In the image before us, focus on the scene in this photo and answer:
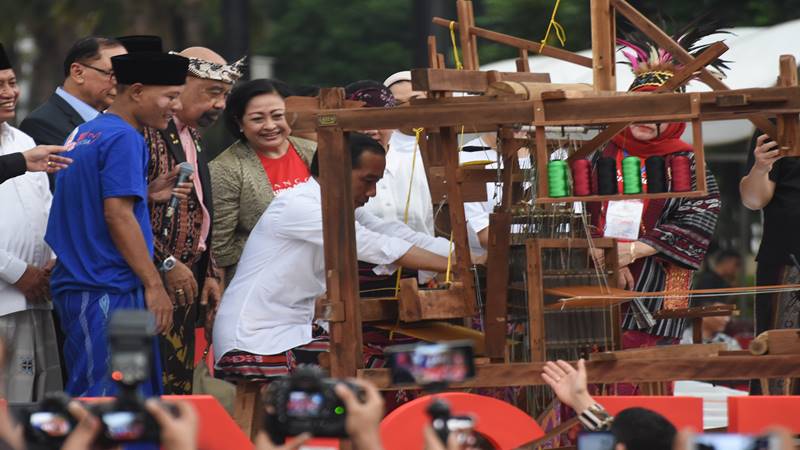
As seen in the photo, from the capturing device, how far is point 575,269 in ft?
21.6

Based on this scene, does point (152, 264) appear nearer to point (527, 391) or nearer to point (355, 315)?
point (355, 315)

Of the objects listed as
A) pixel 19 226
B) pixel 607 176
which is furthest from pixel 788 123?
pixel 19 226

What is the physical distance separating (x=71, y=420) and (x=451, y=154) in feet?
8.46

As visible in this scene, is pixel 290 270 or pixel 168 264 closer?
pixel 168 264

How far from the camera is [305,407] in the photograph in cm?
404

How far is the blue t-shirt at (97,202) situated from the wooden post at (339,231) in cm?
70

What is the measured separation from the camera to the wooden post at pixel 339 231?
604cm

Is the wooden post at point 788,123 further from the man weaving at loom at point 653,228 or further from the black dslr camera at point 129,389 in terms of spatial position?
the black dslr camera at point 129,389

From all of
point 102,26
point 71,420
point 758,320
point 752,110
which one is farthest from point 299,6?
point 71,420

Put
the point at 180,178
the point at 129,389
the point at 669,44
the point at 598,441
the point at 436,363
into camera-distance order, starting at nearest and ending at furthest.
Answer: the point at 129,389 < the point at 436,363 < the point at 598,441 < the point at 669,44 < the point at 180,178

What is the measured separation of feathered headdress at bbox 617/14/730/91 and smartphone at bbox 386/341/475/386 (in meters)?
2.92

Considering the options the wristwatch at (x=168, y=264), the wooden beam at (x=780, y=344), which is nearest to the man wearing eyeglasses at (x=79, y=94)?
the wristwatch at (x=168, y=264)

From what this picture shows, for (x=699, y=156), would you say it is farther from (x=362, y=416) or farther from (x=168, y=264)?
(x=362, y=416)

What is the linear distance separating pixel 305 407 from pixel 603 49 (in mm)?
2774
